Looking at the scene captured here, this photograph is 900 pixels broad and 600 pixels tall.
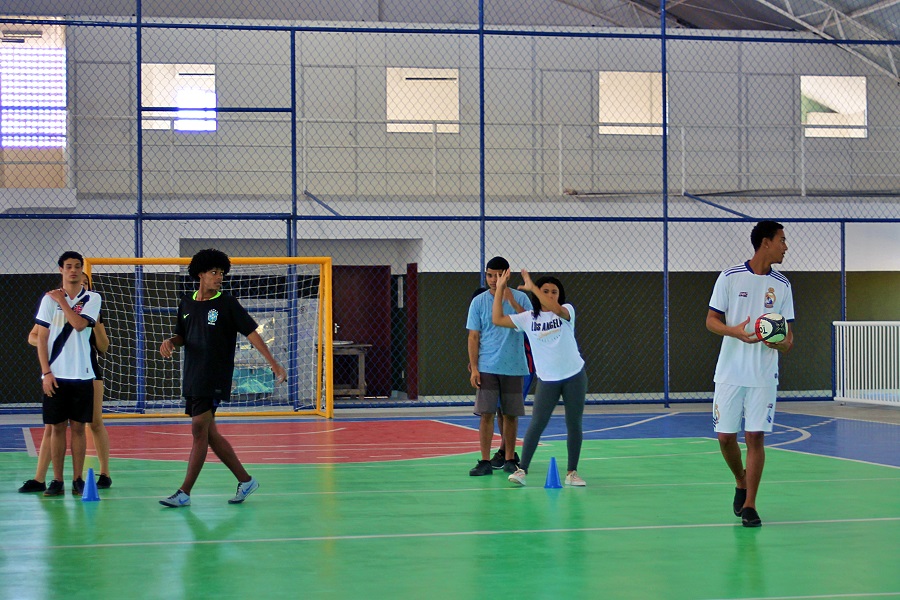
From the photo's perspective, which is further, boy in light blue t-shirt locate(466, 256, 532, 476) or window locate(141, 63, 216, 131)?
window locate(141, 63, 216, 131)

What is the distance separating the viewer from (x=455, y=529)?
7141 mm

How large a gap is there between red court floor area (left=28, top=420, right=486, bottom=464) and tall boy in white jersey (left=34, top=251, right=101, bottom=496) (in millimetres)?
2637

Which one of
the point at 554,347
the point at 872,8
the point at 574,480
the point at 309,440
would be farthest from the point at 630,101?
the point at 574,480

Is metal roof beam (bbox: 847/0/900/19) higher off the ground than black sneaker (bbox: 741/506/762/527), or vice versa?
metal roof beam (bbox: 847/0/900/19)

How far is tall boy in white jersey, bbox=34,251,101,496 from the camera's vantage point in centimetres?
827

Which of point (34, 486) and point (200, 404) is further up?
point (200, 404)

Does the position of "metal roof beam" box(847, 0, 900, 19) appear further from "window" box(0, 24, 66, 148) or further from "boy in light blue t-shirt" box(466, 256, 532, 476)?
"window" box(0, 24, 66, 148)

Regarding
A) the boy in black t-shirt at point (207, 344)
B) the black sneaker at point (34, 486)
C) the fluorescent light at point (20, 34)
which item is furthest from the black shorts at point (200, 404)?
the fluorescent light at point (20, 34)

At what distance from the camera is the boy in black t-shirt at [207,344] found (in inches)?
304

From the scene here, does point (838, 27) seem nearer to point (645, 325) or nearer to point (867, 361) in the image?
point (645, 325)

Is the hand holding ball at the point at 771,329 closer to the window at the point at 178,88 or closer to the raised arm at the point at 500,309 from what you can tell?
the raised arm at the point at 500,309

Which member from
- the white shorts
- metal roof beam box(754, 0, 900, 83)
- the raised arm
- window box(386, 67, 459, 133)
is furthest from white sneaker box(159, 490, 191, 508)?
metal roof beam box(754, 0, 900, 83)

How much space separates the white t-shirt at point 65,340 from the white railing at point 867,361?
12.3 meters

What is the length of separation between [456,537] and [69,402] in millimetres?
3269
